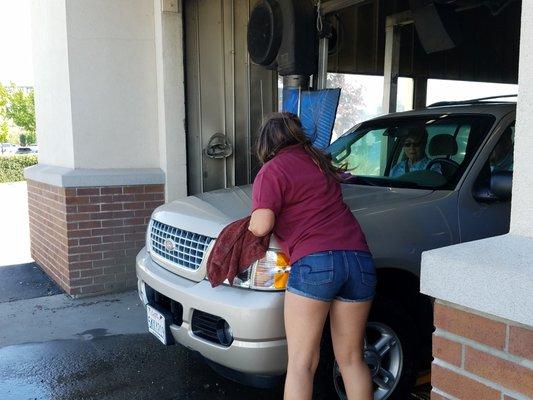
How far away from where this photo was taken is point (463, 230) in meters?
3.47

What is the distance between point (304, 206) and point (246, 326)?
73 centimetres

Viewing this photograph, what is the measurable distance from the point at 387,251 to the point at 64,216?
12.8ft

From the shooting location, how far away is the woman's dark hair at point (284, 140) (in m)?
Result: 2.76

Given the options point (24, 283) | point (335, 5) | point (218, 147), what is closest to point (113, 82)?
point (218, 147)

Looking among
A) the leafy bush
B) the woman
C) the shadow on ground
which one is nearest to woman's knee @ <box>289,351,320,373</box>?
the woman

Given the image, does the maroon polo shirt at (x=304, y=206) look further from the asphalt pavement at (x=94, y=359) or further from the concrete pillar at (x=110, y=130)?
the concrete pillar at (x=110, y=130)

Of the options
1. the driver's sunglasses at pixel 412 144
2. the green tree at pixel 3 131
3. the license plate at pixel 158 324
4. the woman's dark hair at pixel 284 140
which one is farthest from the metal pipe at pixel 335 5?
the green tree at pixel 3 131

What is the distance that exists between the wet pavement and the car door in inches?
69.2

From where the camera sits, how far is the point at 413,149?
4141 millimetres

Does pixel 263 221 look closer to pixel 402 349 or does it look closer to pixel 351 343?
pixel 351 343

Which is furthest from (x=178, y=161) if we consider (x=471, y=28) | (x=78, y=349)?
(x=471, y=28)

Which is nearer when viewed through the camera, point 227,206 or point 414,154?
point 227,206

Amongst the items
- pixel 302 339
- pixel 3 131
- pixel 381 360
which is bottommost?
pixel 381 360

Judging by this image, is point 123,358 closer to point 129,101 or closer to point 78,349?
point 78,349
